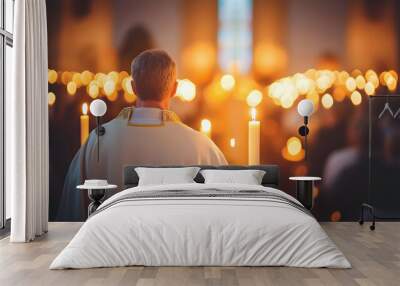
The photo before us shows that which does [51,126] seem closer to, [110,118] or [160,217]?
[110,118]

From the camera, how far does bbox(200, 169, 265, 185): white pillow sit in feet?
21.6

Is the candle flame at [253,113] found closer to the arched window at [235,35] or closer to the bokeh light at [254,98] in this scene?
the bokeh light at [254,98]

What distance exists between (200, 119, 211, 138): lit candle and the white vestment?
0.04 metres

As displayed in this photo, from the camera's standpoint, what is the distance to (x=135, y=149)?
23.9ft

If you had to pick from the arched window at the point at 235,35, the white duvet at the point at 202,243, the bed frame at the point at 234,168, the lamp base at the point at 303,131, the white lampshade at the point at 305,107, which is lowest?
the white duvet at the point at 202,243

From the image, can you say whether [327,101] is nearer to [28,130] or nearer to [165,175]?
[165,175]

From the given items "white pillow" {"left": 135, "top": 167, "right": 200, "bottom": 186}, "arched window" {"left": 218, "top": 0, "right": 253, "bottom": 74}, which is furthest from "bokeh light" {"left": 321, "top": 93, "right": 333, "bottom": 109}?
"white pillow" {"left": 135, "top": 167, "right": 200, "bottom": 186}

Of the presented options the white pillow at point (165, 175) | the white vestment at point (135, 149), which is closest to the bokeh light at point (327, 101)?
the white vestment at point (135, 149)

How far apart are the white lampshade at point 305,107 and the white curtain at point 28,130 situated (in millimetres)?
2923

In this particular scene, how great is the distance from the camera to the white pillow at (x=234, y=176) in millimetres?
6590

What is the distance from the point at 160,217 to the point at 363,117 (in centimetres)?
365

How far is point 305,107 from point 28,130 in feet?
10.3

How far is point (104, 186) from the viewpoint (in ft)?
21.9

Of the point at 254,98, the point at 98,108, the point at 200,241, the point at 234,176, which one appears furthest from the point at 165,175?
the point at 200,241
